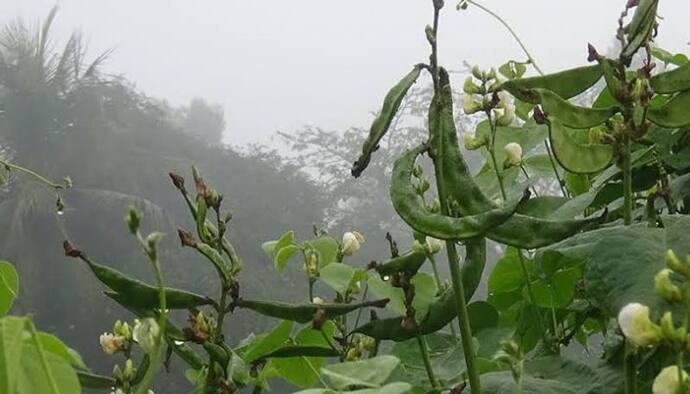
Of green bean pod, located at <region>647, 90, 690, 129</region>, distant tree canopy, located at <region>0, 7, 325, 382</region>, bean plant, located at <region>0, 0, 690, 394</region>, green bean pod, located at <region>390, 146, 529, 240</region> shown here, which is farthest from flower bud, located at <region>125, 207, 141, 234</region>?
distant tree canopy, located at <region>0, 7, 325, 382</region>

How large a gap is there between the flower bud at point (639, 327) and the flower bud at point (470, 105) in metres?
0.19

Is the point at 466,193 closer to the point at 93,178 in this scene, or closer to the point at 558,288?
the point at 558,288

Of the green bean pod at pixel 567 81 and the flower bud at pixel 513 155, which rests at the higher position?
the green bean pod at pixel 567 81

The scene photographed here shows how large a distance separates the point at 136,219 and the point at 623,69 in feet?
0.59

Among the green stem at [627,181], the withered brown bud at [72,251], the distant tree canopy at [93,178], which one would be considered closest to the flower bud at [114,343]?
the withered brown bud at [72,251]

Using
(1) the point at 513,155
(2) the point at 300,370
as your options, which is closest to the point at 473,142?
(1) the point at 513,155

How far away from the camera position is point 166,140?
7617mm

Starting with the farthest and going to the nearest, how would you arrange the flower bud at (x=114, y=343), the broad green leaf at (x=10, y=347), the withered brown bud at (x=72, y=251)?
the flower bud at (x=114, y=343)
the withered brown bud at (x=72, y=251)
the broad green leaf at (x=10, y=347)

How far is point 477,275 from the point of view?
308 millimetres

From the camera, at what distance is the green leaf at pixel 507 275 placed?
41 centimetres

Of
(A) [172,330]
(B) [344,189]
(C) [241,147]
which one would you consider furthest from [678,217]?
(C) [241,147]

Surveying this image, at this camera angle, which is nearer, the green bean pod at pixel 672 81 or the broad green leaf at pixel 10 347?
the broad green leaf at pixel 10 347

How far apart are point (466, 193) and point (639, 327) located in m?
0.09

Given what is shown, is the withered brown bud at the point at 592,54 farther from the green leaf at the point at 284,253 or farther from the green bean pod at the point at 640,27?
the green leaf at the point at 284,253
